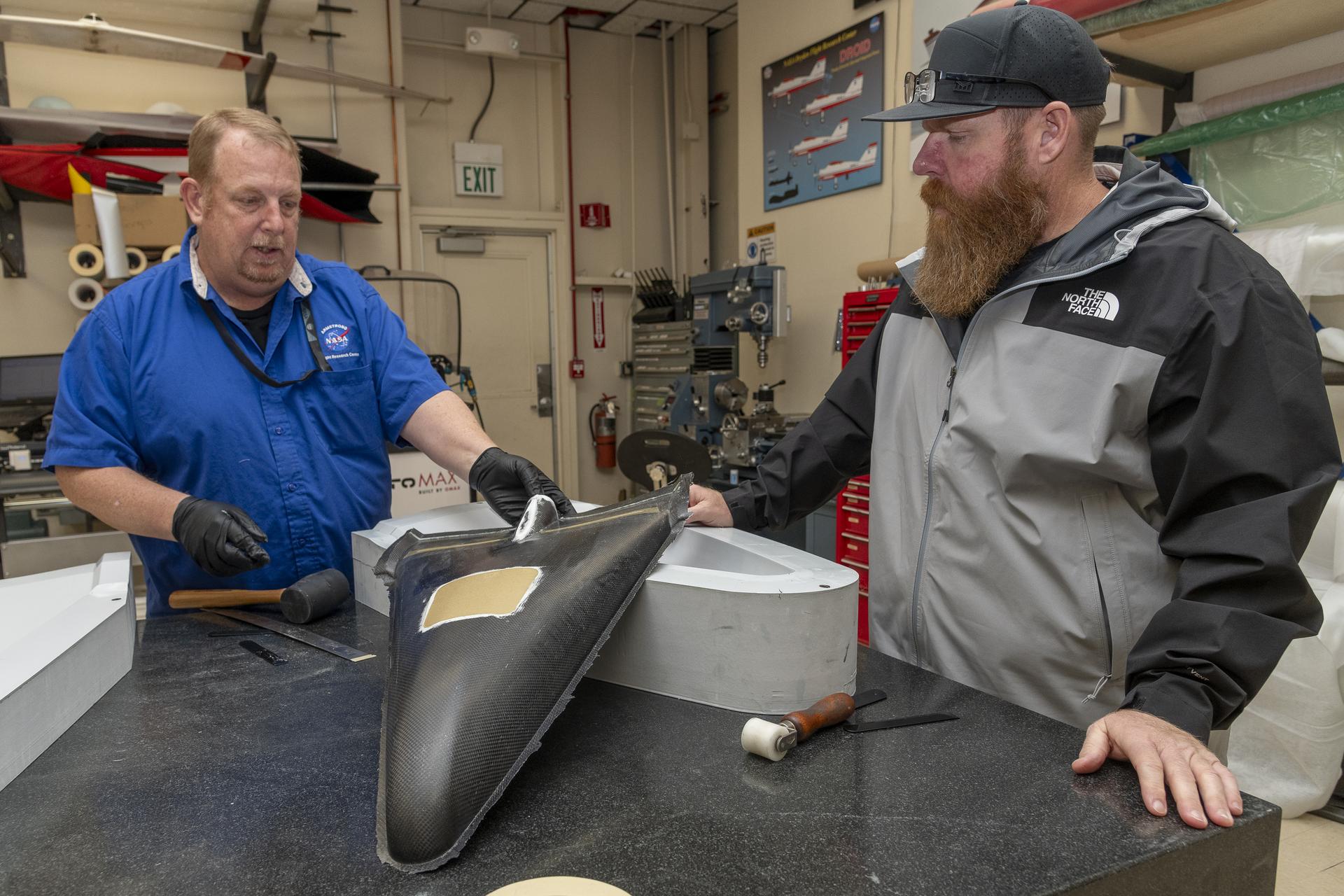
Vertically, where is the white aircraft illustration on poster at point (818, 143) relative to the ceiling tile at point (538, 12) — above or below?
below

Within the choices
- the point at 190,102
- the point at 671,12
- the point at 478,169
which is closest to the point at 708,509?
the point at 190,102

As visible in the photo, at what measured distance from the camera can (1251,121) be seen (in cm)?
218

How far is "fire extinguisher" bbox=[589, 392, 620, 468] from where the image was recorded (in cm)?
533

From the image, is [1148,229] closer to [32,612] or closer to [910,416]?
[910,416]

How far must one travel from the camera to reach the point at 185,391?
1.53 metres

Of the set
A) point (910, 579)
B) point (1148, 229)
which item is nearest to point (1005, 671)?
point (910, 579)

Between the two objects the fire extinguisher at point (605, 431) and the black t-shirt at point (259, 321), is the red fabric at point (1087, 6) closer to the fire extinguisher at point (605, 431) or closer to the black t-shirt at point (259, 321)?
the black t-shirt at point (259, 321)

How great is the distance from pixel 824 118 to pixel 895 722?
136 inches

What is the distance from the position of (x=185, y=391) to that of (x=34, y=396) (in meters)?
2.23

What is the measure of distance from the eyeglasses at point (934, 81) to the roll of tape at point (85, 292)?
12.1 ft

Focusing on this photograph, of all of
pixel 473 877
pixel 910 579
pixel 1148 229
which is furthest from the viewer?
pixel 910 579

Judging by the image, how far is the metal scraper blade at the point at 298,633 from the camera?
3.94 feet

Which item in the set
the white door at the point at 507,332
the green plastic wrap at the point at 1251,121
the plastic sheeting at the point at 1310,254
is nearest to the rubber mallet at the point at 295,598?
the plastic sheeting at the point at 1310,254

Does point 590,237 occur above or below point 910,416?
above
